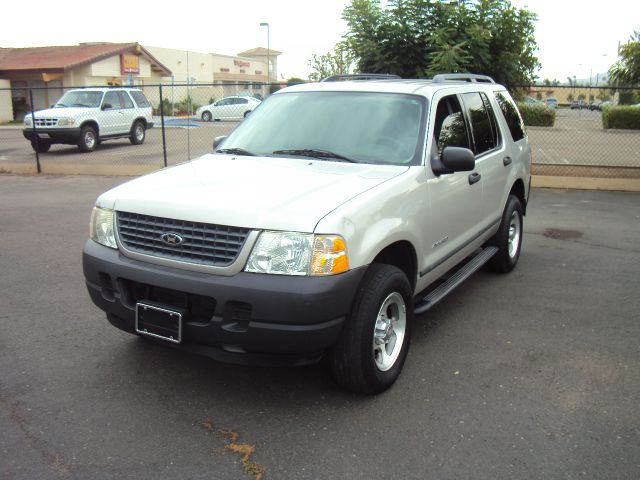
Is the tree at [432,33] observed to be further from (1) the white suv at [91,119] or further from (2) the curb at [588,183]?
(1) the white suv at [91,119]

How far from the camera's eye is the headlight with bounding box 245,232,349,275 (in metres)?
3.27

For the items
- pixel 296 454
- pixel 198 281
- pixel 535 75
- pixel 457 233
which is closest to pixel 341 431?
pixel 296 454

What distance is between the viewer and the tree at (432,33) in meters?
11.2

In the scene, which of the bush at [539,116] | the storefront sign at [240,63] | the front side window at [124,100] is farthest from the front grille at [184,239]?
the storefront sign at [240,63]

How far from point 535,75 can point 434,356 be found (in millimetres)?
9705

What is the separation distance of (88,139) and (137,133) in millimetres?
2707

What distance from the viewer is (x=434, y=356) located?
4414mm

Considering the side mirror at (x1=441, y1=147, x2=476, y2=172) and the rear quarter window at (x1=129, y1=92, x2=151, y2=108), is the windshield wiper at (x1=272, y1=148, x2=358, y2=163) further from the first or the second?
the rear quarter window at (x1=129, y1=92, x2=151, y2=108)

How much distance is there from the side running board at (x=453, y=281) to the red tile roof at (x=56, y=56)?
32773mm

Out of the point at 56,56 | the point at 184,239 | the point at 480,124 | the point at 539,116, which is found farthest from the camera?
the point at 56,56

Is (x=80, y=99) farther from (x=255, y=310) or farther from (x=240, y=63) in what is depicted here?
(x=240, y=63)

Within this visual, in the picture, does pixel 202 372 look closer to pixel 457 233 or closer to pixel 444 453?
pixel 444 453

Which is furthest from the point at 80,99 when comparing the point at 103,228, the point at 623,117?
the point at 623,117

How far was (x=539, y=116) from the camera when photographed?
2927 cm
